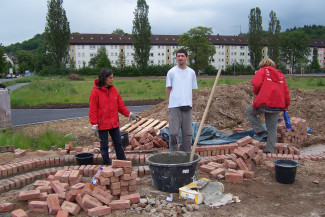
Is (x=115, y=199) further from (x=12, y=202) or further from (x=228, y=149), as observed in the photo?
(x=228, y=149)

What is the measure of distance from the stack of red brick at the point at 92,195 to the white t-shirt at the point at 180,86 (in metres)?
1.38

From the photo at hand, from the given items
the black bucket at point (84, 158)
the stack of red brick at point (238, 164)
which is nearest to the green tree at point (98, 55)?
the black bucket at point (84, 158)

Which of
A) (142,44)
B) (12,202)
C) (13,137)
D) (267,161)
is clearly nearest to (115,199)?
(12,202)

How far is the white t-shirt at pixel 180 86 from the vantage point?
4.53 meters

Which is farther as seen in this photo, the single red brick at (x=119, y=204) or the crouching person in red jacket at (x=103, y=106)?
the crouching person in red jacket at (x=103, y=106)

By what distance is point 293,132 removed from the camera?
6.60 metres

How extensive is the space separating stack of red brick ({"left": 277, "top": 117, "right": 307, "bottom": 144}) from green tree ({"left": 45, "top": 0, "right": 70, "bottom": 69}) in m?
52.0

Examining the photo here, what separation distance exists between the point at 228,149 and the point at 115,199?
8.61 feet

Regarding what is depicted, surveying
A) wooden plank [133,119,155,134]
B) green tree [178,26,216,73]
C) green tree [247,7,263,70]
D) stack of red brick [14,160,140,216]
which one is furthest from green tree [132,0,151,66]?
stack of red brick [14,160,140,216]

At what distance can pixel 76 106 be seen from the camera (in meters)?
13.8

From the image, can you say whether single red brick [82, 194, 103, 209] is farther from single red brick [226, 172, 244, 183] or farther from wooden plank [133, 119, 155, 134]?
wooden plank [133, 119, 155, 134]

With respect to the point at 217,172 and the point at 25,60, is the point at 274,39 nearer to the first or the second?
the point at 217,172

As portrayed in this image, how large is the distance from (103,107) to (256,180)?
8.30ft

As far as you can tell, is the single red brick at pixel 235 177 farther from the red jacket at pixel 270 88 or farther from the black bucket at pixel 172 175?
the red jacket at pixel 270 88
